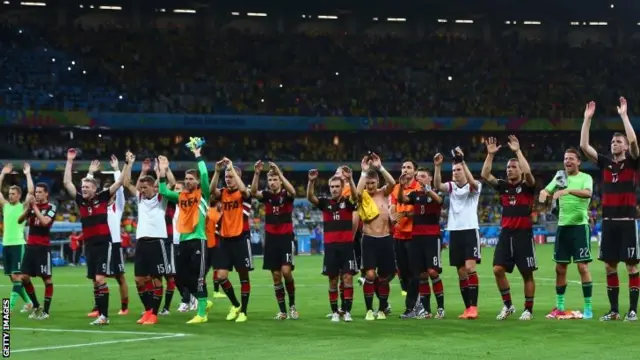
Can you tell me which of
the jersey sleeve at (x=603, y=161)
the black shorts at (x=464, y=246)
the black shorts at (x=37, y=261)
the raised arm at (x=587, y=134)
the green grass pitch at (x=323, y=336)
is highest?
the raised arm at (x=587, y=134)

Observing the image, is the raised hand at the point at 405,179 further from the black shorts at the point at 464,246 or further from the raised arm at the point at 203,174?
the raised arm at the point at 203,174

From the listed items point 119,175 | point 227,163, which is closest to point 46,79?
point 119,175

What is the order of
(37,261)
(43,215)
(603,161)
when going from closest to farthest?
(603,161)
(43,215)
(37,261)

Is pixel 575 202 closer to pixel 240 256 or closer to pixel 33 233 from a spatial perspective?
pixel 240 256

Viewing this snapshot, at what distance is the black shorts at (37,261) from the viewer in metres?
20.2

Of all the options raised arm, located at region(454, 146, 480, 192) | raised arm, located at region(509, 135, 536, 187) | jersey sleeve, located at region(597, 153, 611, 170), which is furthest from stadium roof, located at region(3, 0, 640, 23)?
jersey sleeve, located at region(597, 153, 611, 170)

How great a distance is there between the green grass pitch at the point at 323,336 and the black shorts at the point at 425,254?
92 centimetres

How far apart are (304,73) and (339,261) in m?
48.7

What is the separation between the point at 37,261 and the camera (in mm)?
20266

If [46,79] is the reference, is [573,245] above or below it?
below

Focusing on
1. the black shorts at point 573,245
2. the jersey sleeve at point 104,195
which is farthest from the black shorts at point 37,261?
the black shorts at point 573,245

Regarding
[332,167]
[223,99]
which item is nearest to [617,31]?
[332,167]

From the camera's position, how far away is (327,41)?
2687 inches

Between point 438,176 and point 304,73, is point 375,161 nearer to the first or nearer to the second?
point 438,176
